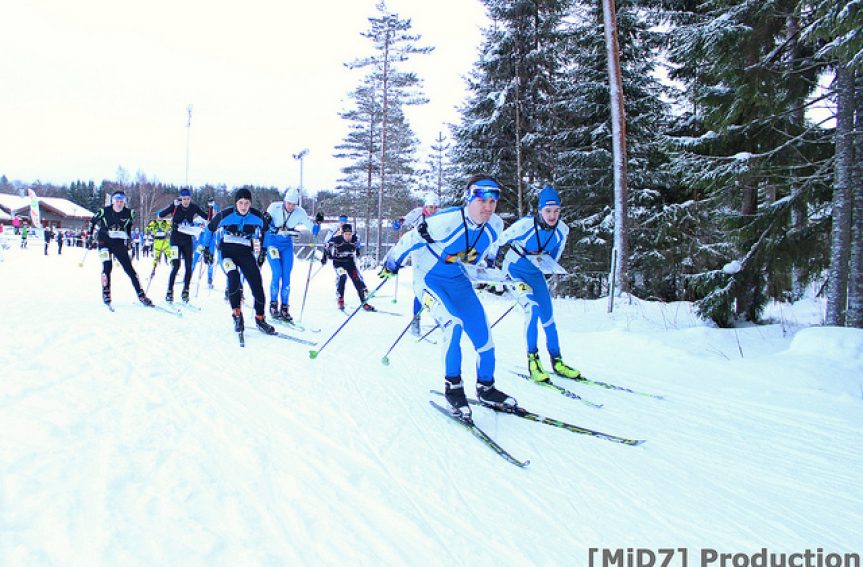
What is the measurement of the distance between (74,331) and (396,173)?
3373 centimetres

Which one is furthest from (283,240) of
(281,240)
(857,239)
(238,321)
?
(857,239)

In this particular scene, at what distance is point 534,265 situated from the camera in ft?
19.5

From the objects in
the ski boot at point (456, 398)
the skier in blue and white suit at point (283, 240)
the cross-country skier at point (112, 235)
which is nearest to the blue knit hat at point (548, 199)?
the ski boot at point (456, 398)

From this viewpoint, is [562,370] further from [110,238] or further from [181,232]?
[110,238]

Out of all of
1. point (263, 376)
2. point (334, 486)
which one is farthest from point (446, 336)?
point (263, 376)

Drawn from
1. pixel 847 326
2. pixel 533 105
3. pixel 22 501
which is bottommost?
pixel 22 501

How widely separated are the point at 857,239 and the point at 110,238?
12.8m

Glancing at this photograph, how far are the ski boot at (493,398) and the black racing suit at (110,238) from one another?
8.05 metres

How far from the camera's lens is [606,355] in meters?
7.46

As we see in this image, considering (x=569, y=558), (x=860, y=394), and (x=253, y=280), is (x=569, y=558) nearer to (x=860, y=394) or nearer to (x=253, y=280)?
(x=860, y=394)

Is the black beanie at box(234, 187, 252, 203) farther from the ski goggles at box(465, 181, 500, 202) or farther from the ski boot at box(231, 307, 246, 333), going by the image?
the ski goggles at box(465, 181, 500, 202)

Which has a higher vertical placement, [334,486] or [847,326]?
[847,326]

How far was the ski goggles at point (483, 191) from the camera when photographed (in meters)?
4.17

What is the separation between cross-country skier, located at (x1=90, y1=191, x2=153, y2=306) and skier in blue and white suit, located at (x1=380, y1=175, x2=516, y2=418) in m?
7.48
